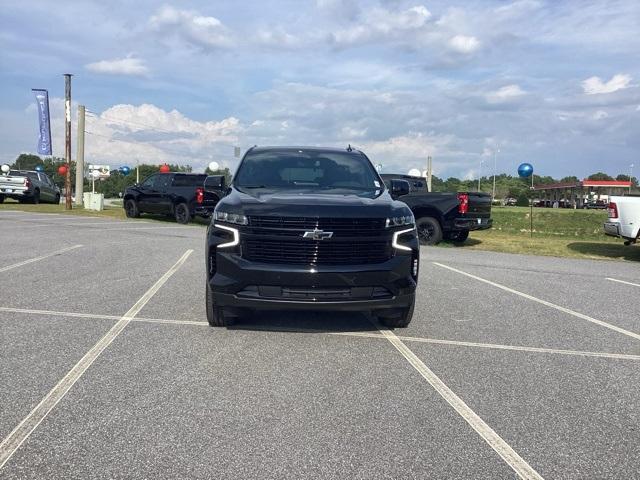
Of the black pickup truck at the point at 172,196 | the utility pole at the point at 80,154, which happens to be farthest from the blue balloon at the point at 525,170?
the utility pole at the point at 80,154

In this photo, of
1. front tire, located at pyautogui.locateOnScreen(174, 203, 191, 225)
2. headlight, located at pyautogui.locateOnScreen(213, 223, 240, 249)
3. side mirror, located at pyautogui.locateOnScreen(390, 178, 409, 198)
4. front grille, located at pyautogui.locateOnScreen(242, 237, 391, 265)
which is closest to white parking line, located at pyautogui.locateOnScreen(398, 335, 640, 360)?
front grille, located at pyautogui.locateOnScreen(242, 237, 391, 265)

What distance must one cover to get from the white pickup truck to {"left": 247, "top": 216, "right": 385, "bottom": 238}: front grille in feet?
35.3

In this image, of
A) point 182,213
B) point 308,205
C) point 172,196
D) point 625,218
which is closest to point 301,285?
point 308,205

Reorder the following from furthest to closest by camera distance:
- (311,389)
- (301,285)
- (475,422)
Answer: (301,285)
(311,389)
(475,422)

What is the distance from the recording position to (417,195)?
47.9 feet

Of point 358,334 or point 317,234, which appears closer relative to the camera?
point 317,234

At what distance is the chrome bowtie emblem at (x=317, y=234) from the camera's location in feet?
15.9

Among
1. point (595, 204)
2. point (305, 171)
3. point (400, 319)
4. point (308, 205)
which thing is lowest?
point (400, 319)

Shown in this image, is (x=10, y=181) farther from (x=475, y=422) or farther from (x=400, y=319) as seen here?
(x=475, y=422)

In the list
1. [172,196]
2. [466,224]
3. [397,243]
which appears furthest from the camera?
[172,196]

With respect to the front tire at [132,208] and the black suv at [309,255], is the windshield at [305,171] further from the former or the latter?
the front tire at [132,208]

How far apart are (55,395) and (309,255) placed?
2187 millimetres

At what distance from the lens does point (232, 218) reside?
5.02 meters

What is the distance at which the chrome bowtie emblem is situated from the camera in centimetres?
485
